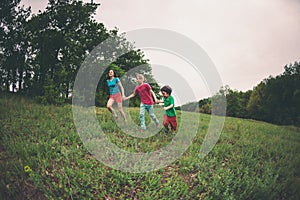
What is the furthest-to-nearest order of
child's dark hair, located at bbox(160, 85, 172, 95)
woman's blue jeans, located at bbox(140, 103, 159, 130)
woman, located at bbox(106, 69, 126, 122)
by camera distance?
1. woman's blue jeans, located at bbox(140, 103, 159, 130)
2. woman, located at bbox(106, 69, 126, 122)
3. child's dark hair, located at bbox(160, 85, 172, 95)

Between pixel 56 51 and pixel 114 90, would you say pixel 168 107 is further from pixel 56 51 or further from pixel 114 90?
pixel 56 51

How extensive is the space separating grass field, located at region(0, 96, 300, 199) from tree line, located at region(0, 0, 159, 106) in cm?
46

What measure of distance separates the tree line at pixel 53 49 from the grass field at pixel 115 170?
462mm

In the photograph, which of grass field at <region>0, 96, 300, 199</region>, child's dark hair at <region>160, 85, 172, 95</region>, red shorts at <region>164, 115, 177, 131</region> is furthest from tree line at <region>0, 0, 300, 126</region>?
red shorts at <region>164, 115, 177, 131</region>

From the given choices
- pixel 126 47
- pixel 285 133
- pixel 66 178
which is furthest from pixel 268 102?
pixel 66 178

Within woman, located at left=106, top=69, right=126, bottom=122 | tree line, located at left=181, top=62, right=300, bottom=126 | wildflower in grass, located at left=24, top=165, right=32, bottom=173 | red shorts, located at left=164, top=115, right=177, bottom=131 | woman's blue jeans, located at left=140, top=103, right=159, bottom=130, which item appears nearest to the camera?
wildflower in grass, located at left=24, top=165, right=32, bottom=173

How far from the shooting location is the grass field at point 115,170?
4.66m

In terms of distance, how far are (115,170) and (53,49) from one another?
3.03 meters

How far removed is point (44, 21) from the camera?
247 inches

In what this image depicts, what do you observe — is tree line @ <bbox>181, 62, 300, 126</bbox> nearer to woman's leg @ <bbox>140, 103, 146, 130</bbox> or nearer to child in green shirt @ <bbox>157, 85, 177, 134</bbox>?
child in green shirt @ <bbox>157, 85, 177, 134</bbox>

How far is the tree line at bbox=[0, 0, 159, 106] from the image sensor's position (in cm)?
561

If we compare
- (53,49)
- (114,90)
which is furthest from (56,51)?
(114,90)

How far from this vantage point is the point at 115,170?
5031 millimetres

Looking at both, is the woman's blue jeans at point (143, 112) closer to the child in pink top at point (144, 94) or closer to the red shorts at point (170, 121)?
the child in pink top at point (144, 94)
